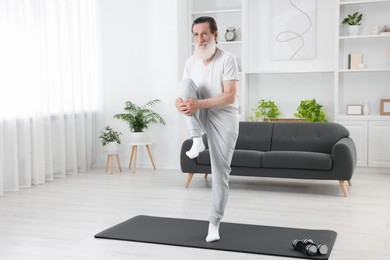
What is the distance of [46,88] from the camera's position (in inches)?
259

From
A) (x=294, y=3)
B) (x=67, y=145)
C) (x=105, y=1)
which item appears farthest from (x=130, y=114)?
(x=294, y=3)

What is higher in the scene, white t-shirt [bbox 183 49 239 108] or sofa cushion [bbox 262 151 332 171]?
white t-shirt [bbox 183 49 239 108]

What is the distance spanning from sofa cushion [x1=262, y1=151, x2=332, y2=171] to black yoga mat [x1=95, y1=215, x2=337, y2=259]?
4.59 feet

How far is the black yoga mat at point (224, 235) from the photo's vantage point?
3664 mm

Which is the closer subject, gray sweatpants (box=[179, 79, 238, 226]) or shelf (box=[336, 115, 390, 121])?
gray sweatpants (box=[179, 79, 238, 226])

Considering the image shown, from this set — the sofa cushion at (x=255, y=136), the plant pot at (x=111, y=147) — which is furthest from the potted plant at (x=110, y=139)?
the sofa cushion at (x=255, y=136)

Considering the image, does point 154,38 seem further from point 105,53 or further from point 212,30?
point 212,30

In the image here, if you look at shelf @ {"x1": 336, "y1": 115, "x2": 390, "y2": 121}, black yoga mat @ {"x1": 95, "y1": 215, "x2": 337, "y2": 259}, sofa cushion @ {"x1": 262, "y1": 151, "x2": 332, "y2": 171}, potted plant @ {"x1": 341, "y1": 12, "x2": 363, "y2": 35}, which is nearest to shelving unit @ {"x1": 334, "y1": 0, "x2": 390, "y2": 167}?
shelf @ {"x1": 336, "y1": 115, "x2": 390, "y2": 121}

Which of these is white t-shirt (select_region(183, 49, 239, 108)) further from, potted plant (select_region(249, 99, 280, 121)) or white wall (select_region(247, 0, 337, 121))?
white wall (select_region(247, 0, 337, 121))

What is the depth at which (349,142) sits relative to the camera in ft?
18.6

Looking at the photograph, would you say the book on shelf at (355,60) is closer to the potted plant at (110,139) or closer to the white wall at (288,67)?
the white wall at (288,67)

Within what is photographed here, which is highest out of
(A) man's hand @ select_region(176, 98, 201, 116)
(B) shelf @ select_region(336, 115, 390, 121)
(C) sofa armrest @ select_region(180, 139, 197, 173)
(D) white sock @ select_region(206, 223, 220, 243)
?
(A) man's hand @ select_region(176, 98, 201, 116)

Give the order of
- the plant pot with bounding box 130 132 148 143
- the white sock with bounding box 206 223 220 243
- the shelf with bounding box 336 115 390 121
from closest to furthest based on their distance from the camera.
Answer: the white sock with bounding box 206 223 220 243, the shelf with bounding box 336 115 390 121, the plant pot with bounding box 130 132 148 143

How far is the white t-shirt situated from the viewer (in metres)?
3.66
